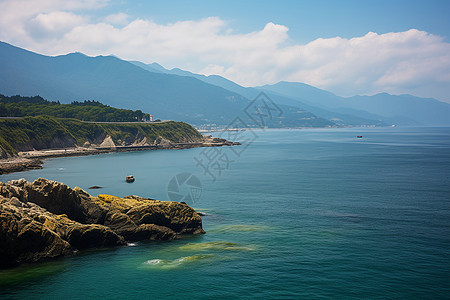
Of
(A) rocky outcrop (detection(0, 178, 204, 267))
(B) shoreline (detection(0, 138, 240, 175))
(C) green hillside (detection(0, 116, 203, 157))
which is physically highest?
(C) green hillside (detection(0, 116, 203, 157))

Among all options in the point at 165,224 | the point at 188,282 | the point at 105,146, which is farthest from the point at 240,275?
the point at 105,146

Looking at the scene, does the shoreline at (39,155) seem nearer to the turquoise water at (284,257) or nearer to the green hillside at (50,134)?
the green hillside at (50,134)

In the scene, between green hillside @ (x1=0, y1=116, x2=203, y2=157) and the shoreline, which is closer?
the shoreline

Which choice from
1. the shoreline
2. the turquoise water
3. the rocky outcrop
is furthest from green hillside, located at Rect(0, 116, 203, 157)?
the turquoise water

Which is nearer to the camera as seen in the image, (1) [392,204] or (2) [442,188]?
(1) [392,204]

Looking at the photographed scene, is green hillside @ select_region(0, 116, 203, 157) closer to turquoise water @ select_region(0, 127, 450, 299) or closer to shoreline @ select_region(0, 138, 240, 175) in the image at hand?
shoreline @ select_region(0, 138, 240, 175)

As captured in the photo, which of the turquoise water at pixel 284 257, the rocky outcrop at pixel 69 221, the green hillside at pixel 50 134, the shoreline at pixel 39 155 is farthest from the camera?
the green hillside at pixel 50 134

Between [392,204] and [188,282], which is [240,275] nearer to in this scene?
[188,282]

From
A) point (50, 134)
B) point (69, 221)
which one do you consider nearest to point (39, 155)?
point (50, 134)

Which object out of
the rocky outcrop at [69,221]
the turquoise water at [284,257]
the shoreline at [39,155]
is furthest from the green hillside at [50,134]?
the turquoise water at [284,257]
